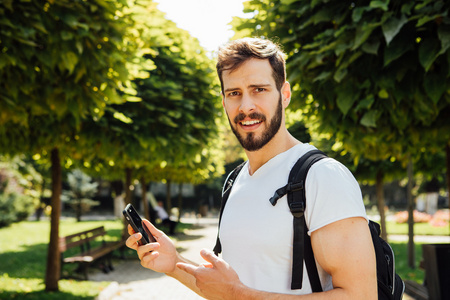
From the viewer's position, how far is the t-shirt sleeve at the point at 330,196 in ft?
5.26

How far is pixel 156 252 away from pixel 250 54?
3.61 feet

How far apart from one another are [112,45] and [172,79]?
17.1ft

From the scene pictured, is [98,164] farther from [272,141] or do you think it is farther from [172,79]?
[272,141]

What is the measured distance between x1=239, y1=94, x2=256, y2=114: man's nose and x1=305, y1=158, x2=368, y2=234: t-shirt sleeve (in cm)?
46

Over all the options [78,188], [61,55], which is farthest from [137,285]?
[78,188]

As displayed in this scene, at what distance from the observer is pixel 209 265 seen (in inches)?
74.0

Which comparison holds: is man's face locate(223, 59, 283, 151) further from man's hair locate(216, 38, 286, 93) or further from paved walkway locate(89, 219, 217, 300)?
paved walkway locate(89, 219, 217, 300)

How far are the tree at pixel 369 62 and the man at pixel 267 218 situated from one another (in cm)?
176

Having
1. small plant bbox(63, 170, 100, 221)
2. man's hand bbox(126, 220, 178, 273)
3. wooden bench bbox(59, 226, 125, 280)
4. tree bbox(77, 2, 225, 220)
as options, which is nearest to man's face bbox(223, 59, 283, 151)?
man's hand bbox(126, 220, 178, 273)

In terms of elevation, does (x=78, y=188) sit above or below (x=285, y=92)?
below

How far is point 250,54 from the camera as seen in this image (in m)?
2.03

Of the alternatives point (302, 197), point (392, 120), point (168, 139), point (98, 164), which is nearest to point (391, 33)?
point (392, 120)

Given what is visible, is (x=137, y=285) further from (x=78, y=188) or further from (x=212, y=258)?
(x=78, y=188)

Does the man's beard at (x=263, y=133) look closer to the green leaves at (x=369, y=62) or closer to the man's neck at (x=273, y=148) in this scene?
the man's neck at (x=273, y=148)
